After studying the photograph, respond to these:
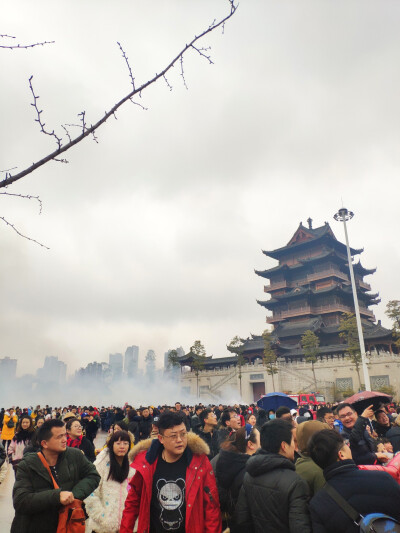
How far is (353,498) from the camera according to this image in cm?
230

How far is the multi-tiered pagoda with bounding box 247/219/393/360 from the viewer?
138ft

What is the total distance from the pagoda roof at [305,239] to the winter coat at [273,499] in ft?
160

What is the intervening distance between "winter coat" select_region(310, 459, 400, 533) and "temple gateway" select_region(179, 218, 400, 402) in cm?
3633

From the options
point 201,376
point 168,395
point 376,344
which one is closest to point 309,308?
point 376,344

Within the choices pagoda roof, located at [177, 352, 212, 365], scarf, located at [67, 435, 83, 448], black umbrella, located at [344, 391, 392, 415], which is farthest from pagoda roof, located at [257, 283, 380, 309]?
scarf, located at [67, 435, 83, 448]

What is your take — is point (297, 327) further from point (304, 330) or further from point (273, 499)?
point (273, 499)

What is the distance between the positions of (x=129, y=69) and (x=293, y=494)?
3.18 metres

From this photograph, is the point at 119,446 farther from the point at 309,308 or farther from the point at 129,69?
the point at 309,308

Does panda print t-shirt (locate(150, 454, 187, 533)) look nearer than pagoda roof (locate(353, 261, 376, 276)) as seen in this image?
Yes

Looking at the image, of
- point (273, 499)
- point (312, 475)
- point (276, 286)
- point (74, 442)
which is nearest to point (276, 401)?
point (74, 442)

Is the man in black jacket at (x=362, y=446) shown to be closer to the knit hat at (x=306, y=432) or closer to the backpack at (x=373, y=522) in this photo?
the knit hat at (x=306, y=432)

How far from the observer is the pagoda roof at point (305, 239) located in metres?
49.4

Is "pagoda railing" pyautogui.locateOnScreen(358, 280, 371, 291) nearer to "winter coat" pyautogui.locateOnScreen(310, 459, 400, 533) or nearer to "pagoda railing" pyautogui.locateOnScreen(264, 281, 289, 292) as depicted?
"pagoda railing" pyautogui.locateOnScreen(264, 281, 289, 292)

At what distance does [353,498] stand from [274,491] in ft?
1.82
